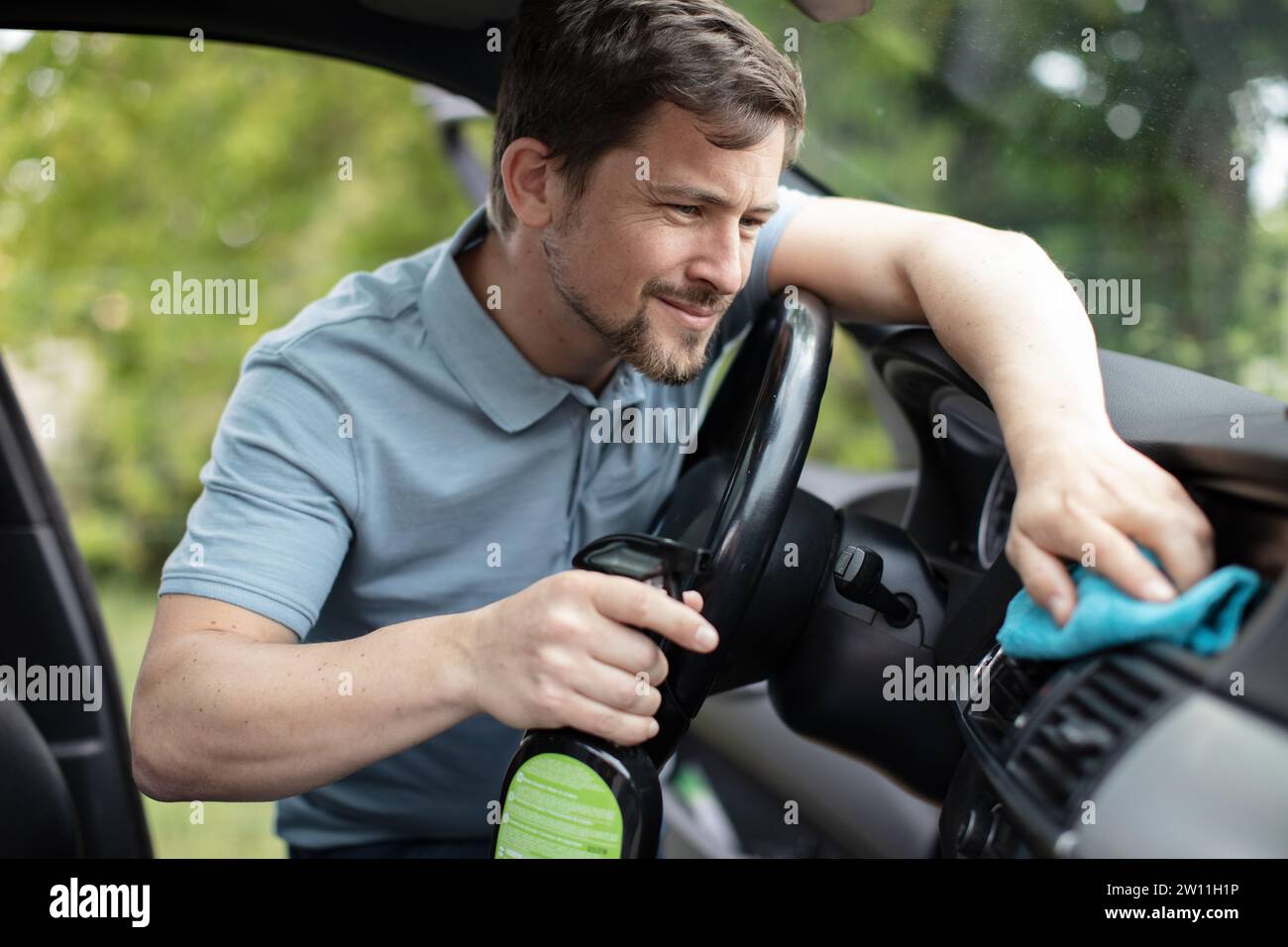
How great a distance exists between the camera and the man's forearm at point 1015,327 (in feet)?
3.28

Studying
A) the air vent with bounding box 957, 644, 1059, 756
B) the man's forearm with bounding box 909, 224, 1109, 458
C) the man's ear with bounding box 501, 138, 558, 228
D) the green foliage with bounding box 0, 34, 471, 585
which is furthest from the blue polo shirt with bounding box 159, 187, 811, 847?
the green foliage with bounding box 0, 34, 471, 585

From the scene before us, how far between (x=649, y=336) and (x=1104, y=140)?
54 cm

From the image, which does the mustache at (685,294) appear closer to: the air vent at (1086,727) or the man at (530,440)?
the man at (530,440)

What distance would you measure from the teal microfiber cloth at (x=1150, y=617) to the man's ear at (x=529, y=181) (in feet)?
2.63

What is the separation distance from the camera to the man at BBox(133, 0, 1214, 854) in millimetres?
934

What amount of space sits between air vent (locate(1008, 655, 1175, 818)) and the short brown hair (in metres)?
0.68

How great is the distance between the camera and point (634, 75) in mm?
1264

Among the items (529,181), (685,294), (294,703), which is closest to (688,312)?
(685,294)

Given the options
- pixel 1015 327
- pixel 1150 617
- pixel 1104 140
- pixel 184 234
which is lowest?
pixel 1150 617

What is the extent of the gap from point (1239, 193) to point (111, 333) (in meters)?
5.26

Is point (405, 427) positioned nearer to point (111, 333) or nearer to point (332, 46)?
point (332, 46)

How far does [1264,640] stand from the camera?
70 cm

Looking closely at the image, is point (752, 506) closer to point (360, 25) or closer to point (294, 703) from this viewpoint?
point (294, 703)

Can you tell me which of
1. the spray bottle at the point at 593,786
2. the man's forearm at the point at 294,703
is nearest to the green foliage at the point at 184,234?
the man's forearm at the point at 294,703
